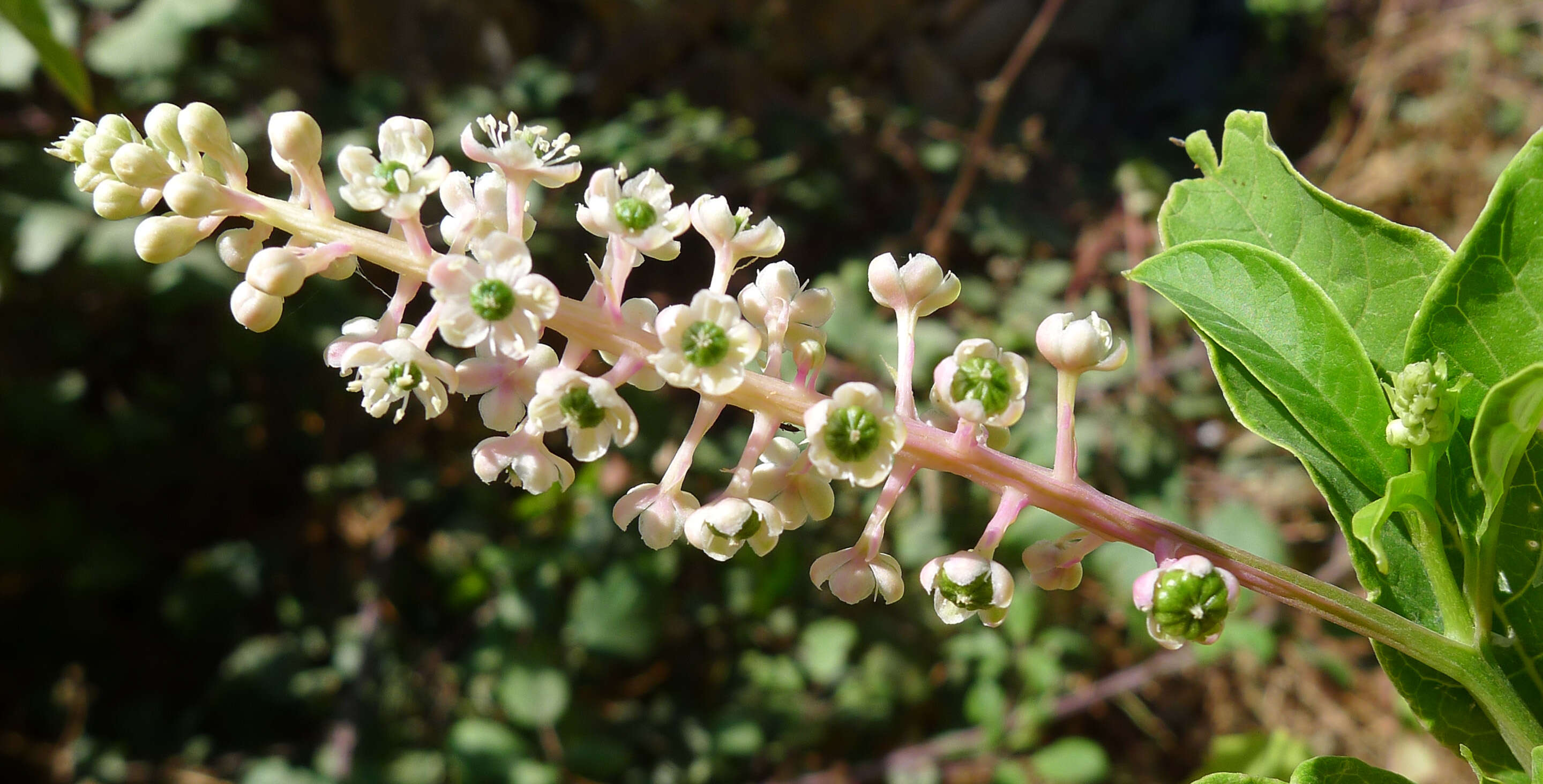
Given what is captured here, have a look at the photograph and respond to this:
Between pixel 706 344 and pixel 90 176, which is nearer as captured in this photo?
pixel 706 344

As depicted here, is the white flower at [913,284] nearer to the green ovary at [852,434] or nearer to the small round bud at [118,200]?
the green ovary at [852,434]

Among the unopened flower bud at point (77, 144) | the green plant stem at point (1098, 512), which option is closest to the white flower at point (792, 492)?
the green plant stem at point (1098, 512)

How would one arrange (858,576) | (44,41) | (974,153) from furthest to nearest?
1. (974,153)
2. (44,41)
3. (858,576)

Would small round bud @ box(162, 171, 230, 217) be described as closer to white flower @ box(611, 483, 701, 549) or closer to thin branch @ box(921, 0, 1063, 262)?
white flower @ box(611, 483, 701, 549)

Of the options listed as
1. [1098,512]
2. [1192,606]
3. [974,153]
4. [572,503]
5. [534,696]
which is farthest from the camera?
[974,153]

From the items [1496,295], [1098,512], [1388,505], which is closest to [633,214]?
[1098,512]

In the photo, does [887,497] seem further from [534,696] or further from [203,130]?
[534,696]

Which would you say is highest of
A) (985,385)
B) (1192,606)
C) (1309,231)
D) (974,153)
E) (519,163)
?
(974,153)
